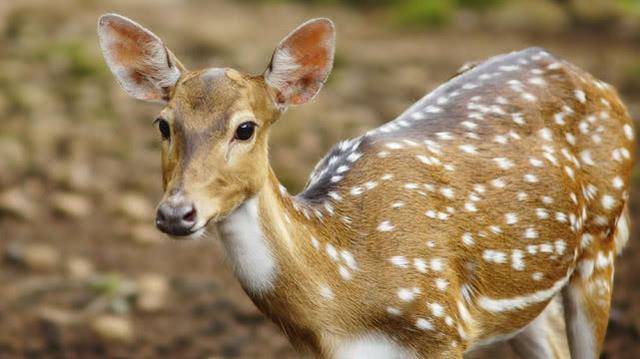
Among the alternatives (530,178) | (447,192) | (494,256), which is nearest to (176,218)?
(447,192)

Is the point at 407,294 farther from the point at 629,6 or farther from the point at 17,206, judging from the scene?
the point at 629,6

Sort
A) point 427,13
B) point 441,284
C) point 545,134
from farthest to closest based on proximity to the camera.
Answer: point 427,13, point 545,134, point 441,284

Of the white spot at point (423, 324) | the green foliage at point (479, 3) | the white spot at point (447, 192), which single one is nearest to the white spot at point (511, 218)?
the white spot at point (447, 192)

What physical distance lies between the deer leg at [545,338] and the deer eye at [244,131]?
6.52 ft

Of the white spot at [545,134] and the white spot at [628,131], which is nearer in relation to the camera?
the white spot at [545,134]

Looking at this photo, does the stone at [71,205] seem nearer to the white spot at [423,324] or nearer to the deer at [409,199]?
the deer at [409,199]

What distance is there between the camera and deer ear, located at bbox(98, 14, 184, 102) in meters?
4.58

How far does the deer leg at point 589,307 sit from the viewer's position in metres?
5.34

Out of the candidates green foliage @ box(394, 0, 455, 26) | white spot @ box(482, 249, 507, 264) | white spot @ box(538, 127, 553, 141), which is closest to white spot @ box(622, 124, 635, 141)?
white spot @ box(538, 127, 553, 141)

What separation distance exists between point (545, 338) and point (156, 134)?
5593mm

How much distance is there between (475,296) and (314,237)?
75 centimetres

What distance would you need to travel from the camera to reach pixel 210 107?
4.31 meters

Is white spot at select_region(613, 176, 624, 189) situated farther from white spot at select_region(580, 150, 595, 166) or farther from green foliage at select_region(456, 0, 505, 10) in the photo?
green foliage at select_region(456, 0, 505, 10)

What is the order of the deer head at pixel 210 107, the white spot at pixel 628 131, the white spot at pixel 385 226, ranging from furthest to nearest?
the white spot at pixel 628 131
the white spot at pixel 385 226
the deer head at pixel 210 107
